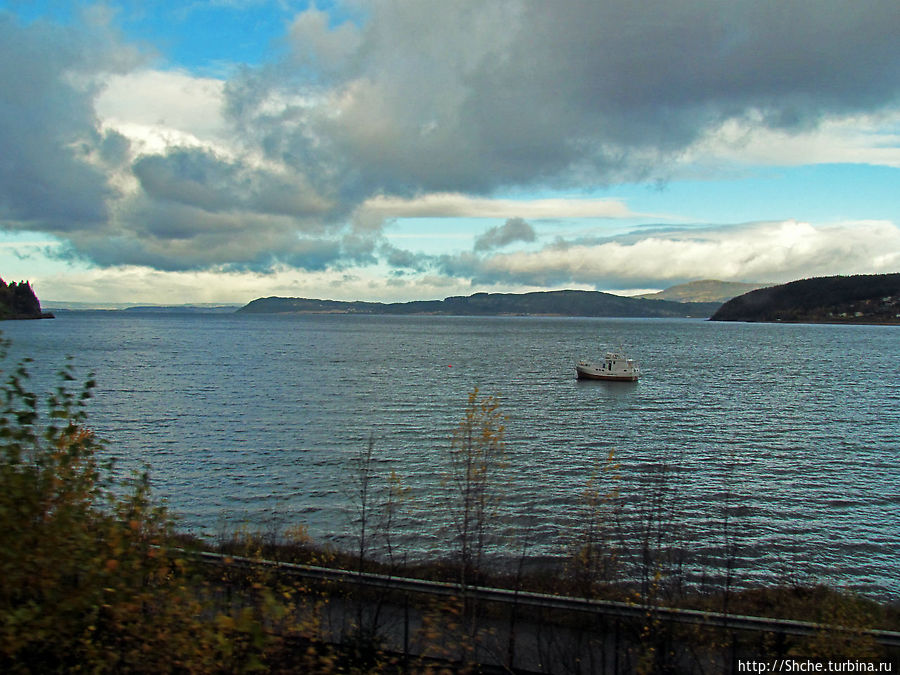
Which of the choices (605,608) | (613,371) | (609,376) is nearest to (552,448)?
(605,608)

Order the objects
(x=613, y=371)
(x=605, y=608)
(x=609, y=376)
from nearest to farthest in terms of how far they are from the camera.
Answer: (x=605, y=608) → (x=609, y=376) → (x=613, y=371)

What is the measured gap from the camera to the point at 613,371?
8044cm

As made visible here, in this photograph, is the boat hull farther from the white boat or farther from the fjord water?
the fjord water

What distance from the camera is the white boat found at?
261 feet

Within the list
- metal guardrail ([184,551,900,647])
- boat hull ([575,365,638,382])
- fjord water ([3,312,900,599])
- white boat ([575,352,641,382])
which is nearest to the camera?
metal guardrail ([184,551,900,647])

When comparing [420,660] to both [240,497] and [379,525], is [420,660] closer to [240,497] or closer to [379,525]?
[379,525]

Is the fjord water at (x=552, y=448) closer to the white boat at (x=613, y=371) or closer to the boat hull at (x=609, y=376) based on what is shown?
the boat hull at (x=609, y=376)

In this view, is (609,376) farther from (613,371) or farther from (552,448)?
(552,448)

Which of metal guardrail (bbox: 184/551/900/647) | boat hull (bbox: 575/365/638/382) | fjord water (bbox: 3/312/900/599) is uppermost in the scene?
metal guardrail (bbox: 184/551/900/647)

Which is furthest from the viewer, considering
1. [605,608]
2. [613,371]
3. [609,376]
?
[613,371]

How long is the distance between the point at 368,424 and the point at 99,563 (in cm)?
4047

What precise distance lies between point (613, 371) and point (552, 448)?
44.3 m

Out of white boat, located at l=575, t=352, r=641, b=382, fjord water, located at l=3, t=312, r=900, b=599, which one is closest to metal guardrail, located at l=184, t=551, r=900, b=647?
fjord water, located at l=3, t=312, r=900, b=599

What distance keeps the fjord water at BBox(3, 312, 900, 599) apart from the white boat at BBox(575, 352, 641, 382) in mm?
2276
